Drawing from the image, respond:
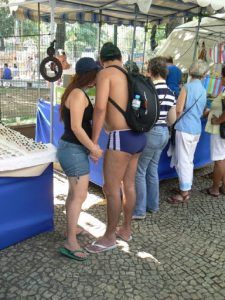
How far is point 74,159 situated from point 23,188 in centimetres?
56

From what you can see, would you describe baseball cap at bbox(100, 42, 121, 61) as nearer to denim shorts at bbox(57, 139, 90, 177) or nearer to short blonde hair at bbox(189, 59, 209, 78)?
denim shorts at bbox(57, 139, 90, 177)

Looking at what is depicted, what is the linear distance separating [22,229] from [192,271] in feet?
4.86

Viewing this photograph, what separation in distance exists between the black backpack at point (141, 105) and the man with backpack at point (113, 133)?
27mm

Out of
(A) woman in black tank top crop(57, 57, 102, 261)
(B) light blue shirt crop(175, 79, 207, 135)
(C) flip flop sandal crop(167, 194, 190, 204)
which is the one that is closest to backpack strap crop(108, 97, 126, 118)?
(A) woman in black tank top crop(57, 57, 102, 261)

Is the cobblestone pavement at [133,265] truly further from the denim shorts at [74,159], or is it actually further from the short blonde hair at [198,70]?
the short blonde hair at [198,70]

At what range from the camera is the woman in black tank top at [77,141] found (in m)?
2.46

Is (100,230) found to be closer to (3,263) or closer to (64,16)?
(3,263)

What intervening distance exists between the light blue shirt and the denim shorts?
4.89 feet

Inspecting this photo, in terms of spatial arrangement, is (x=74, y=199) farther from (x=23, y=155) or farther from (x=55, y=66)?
(x=55, y=66)

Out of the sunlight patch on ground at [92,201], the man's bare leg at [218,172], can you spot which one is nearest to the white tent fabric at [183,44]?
the man's bare leg at [218,172]

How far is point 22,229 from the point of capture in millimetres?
2910

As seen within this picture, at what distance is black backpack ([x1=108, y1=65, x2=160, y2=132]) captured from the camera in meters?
2.50

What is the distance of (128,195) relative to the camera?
2941 mm

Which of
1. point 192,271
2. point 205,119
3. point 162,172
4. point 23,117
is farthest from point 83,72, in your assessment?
point 23,117
